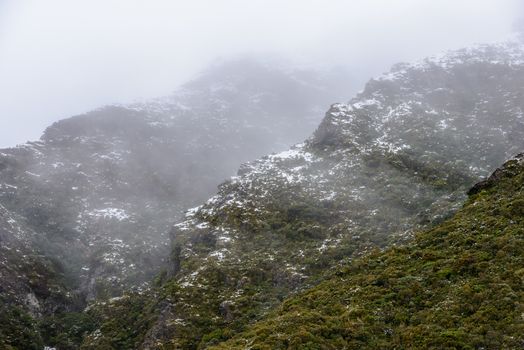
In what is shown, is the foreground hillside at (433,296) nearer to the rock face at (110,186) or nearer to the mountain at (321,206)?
the mountain at (321,206)

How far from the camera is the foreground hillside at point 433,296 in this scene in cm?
2739

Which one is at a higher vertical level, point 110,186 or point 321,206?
point 110,186

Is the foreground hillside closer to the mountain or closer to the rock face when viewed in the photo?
the mountain

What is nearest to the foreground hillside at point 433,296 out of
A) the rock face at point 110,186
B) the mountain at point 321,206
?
the mountain at point 321,206

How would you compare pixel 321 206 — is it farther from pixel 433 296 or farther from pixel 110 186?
pixel 110 186

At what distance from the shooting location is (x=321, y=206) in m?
66.5

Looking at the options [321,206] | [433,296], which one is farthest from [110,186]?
[433,296]

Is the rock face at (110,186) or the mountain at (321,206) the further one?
the rock face at (110,186)

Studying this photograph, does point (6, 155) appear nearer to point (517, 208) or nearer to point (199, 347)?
point (199, 347)

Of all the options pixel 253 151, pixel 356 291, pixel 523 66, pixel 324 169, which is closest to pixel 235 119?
pixel 253 151

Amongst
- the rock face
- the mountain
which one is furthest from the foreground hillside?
the rock face

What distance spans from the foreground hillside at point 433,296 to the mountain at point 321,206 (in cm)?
723

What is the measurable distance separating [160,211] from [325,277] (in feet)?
236

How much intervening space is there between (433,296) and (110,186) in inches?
3976
